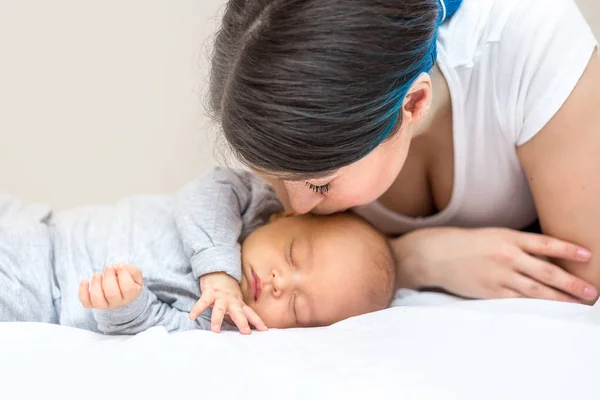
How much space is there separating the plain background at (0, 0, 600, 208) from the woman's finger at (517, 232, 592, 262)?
2.38 feet

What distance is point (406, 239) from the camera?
1.23 m

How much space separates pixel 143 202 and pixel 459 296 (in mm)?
542

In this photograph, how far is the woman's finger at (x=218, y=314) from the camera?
3.17ft

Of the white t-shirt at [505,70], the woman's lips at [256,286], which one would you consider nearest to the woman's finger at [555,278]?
the white t-shirt at [505,70]

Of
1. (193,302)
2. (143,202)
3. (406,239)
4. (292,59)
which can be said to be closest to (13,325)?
(193,302)

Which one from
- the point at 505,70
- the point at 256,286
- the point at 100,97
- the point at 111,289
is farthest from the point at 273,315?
→ the point at 100,97

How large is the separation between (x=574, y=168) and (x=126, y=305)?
0.62 m

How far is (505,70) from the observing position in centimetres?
103

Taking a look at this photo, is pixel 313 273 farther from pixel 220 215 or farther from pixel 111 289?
pixel 111 289

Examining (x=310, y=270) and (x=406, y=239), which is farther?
(x=406, y=239)

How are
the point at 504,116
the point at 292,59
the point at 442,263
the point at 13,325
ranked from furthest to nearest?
the point at 442,263 → the point at 504,116 → the point at 13,325 → the point at 292,59

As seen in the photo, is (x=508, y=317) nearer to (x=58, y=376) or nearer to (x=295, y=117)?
(x=295, y=117)

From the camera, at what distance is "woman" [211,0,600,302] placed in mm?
788

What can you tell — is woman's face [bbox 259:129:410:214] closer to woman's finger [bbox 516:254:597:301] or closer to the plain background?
woman's finger [bbox 516:254:597:301]
